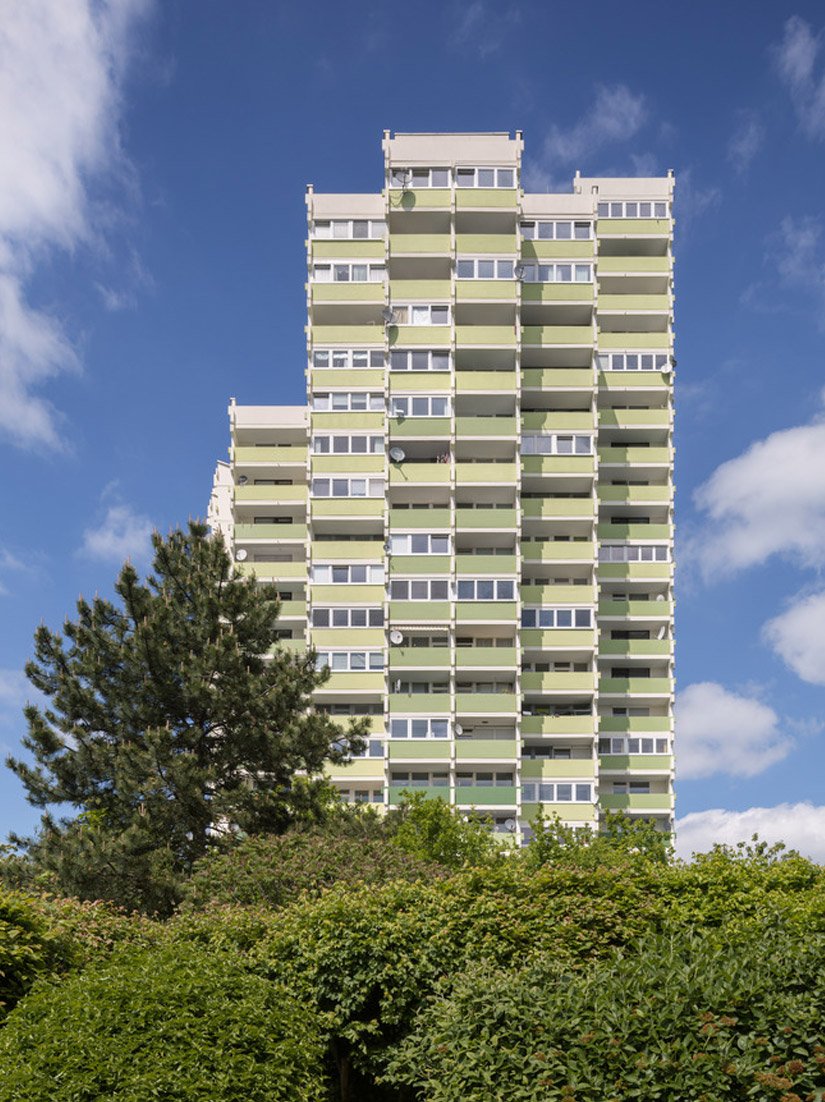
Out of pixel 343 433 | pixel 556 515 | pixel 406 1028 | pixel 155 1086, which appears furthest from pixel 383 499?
pixel 155 1086

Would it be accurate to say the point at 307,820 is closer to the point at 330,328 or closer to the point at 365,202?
the point at 330,328

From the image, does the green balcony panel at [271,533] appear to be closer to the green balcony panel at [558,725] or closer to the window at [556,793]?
the green balcony panel at [558,725]

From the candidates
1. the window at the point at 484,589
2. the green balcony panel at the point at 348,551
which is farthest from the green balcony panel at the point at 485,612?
the green balcony panel at the point at 348,551

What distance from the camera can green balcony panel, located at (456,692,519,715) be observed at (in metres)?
53.6

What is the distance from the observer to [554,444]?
57.8 m

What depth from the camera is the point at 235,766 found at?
1363 inches

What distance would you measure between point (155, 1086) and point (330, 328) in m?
49.7

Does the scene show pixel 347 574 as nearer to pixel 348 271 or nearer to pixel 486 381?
pixel 486 381

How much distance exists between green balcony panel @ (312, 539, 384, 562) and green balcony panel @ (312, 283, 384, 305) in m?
11.6

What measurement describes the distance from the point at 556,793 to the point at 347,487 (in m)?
16.3

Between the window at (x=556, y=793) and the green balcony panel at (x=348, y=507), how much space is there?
1375 cm

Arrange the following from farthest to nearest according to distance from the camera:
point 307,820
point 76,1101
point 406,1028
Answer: point 307,820 → point 406,1028 → point 76,1101

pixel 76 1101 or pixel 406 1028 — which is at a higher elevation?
pixel 406 1028

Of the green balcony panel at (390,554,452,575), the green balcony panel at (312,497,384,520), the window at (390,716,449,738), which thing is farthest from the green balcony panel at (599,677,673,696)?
the green balcony panel at (312,497,384,520)
